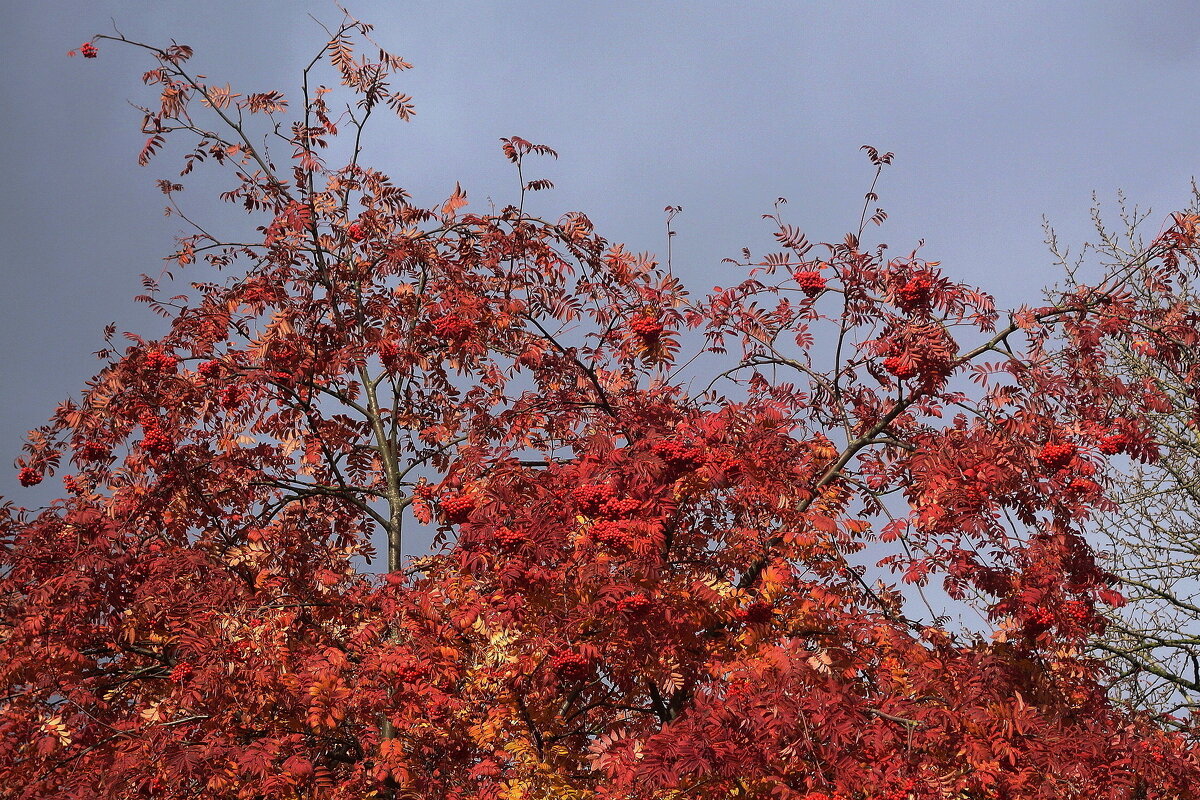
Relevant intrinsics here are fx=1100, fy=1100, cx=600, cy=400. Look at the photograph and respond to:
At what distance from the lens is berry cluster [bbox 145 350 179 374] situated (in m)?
9.38

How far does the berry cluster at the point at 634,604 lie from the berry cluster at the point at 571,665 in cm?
38

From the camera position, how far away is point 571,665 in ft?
22.2

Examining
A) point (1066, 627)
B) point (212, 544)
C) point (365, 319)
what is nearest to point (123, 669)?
point (212, 544)

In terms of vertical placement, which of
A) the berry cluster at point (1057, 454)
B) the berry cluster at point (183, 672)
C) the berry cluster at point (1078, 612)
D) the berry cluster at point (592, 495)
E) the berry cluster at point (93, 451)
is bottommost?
the berry cluster at point (1078, 612)

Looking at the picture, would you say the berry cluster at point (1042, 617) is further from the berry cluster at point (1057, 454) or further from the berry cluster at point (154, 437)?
the berry cluster at point (154, 437)

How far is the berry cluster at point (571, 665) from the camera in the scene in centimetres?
669

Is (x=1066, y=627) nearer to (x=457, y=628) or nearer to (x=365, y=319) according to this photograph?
(x=457, y=628)

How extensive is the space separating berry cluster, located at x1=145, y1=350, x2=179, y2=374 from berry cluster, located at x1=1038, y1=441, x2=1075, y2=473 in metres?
7.01

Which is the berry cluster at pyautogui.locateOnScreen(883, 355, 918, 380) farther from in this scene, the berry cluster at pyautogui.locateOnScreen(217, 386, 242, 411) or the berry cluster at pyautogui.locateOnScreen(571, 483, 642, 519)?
the berry cluster at pyautogui.locateOnScreen(217, 386, 242, 411)

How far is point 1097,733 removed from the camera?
636 centimetres

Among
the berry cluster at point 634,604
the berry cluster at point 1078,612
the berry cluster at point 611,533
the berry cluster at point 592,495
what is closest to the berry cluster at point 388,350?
the berry cluster at point 592,495

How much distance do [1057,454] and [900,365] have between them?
1.21 metres

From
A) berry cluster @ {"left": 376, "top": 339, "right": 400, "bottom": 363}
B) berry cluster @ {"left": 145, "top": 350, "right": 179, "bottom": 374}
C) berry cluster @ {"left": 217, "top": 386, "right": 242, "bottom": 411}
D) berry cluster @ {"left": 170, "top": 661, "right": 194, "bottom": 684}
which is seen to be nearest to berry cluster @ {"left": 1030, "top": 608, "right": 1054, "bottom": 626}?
berry cluster @ {"left": 376, "top": 339, "right": 400, "bottom": 363}

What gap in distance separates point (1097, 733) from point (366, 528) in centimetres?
758
